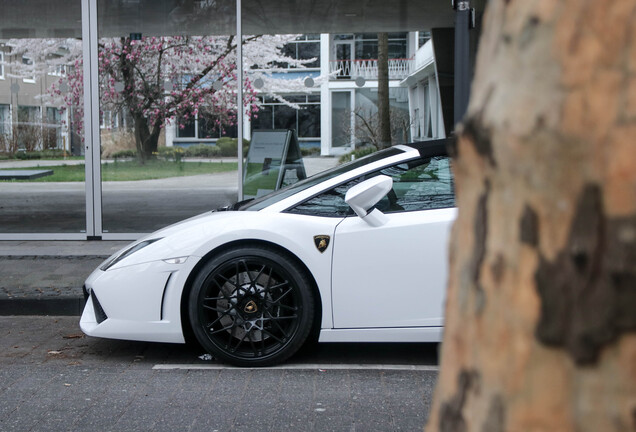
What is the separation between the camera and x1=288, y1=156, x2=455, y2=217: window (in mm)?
5082

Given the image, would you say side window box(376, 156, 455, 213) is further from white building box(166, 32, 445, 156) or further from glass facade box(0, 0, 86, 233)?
glass facade box(0, 0, 86, 233)

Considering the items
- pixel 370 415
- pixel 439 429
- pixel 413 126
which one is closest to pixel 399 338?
pixel 370 415

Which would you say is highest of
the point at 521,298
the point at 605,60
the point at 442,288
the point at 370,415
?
the point at 605,60

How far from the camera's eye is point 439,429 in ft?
4.13

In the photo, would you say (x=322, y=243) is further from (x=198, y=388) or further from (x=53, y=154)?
(x=53, y=154)

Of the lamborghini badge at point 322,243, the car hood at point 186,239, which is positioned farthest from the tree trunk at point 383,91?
the lamborghini badge at point 322,243

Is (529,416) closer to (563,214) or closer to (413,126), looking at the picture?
(563,214)

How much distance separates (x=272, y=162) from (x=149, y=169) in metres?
1.58

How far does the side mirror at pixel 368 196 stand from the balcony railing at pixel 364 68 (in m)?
5.45

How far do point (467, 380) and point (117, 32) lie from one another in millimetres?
9706

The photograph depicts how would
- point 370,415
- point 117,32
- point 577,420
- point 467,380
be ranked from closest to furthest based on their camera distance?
point 577,420
point 467,380
point 370,415
point 117,32

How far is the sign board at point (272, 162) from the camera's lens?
401 inches

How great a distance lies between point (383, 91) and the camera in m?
10.1

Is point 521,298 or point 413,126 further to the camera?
point 413,126
